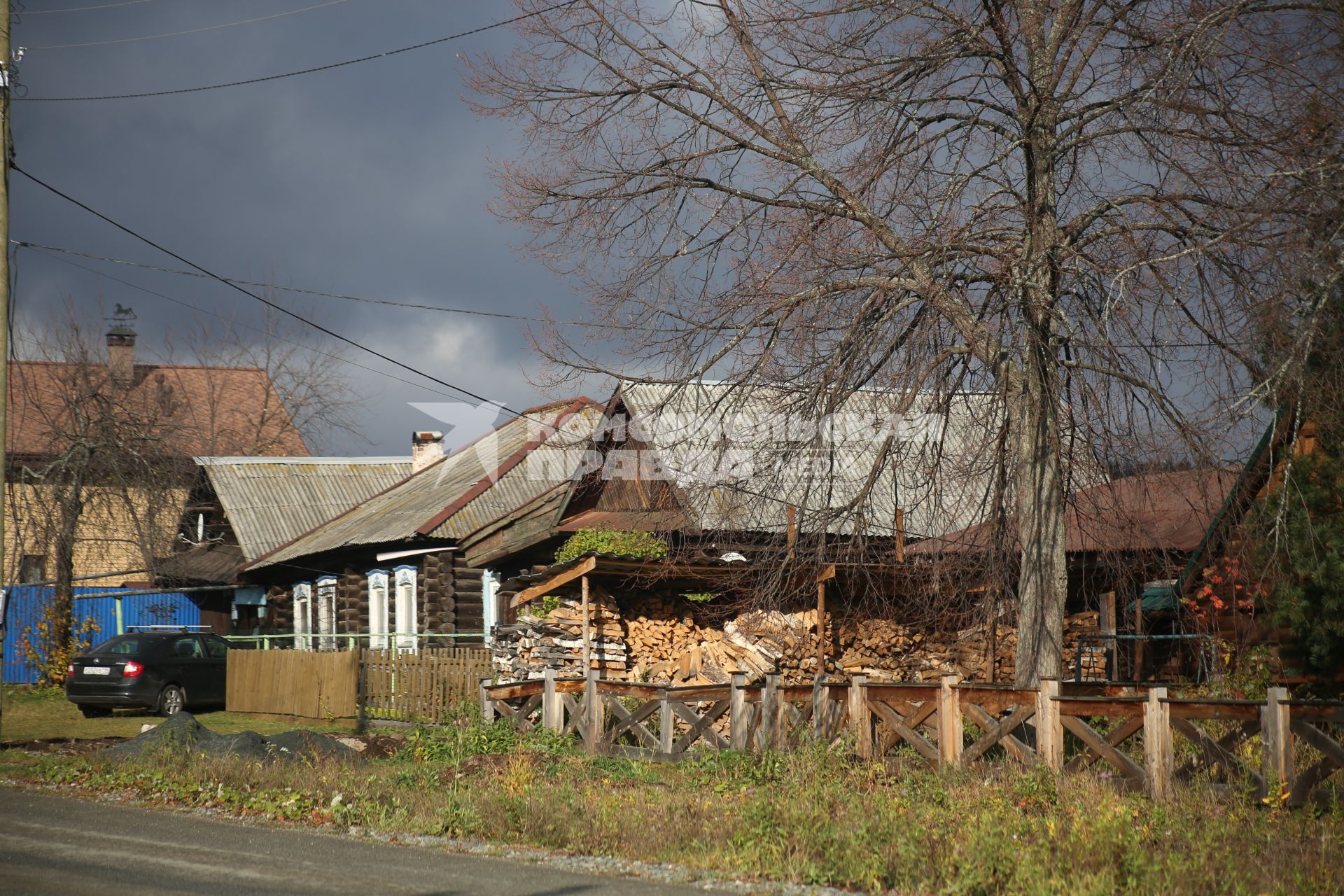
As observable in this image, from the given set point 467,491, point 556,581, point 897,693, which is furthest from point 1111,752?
point 467,491

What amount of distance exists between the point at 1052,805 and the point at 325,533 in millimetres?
25058

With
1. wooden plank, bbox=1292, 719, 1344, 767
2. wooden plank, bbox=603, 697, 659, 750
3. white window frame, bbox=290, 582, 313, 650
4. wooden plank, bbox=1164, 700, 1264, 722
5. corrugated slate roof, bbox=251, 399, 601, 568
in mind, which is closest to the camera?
wooden plank, bbox=1292, 719, 1344, 767

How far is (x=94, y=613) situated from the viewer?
3095 cm

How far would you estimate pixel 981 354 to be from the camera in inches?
539

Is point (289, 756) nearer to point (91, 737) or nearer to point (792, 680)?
point (91, 737)

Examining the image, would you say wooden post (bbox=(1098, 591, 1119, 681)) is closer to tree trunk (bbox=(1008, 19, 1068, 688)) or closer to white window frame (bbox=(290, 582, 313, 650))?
tree trunk (bbox=(1008, 19, 1068, 688))

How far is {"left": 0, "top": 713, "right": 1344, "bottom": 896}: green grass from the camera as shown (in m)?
7.45

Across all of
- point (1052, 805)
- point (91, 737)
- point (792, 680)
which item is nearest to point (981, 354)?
point (1052, 805)

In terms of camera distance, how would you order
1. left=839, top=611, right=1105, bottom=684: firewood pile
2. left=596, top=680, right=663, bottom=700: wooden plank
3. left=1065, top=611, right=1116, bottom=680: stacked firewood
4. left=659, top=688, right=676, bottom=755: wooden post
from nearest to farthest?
1. left=659, top=688, right=676, bottom=755: wooden post
2. left=596, top=680, right=663, bottom=700: wooden plank
3. left=839, top=611, right=1105, bottom=684: firewood pile
4. left=1065, top=611, right=1116, bottom=680: stacked firewood

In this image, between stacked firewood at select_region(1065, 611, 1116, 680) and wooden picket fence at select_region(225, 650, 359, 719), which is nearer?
stacked firewood at select_region(1065, 611, 1116, 680)

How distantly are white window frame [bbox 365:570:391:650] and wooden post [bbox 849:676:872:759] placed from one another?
18.0 m

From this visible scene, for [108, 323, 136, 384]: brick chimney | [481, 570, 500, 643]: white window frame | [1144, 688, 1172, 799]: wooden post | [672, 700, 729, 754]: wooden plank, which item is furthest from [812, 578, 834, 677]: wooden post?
[108, 323, 136, 384]: brick chimney

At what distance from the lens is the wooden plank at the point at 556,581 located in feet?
58.8

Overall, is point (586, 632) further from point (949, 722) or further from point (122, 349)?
point (122, 349)
